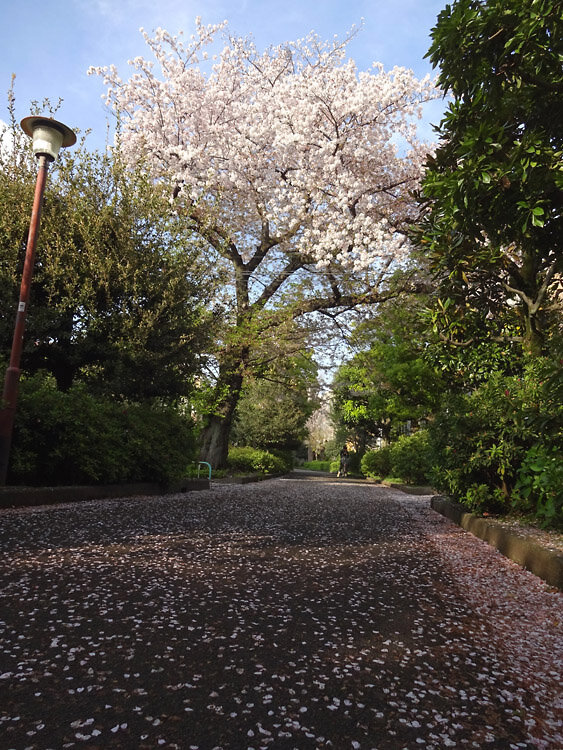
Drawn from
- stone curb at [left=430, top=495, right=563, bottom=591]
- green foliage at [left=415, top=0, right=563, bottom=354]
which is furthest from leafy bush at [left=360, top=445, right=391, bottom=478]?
green foliage at [left=415, top=0, right=563, bottom=354]

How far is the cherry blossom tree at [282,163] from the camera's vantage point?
15.7 metres

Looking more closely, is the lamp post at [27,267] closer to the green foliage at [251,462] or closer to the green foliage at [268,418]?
the green foliage at [251,462]

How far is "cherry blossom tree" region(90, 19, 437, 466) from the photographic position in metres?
15.7

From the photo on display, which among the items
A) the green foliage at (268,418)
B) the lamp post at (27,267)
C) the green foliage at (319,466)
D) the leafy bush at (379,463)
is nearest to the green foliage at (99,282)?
the lamp post at (27,267)

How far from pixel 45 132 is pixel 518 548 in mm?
8241

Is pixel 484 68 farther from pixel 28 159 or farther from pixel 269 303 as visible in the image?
pixel 269 303

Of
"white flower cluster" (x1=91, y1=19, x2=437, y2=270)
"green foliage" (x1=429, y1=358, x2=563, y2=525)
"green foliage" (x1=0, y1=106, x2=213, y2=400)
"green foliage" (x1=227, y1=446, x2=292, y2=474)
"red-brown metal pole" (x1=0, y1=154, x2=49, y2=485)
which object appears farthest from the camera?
"green foliage" (x1=227, y1=446, x2=292, y2=474)

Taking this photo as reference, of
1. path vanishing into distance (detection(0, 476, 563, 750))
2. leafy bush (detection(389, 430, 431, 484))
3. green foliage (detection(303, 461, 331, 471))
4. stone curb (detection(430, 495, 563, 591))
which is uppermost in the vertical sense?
leafy bush (detection(389, 430, 431, 484))

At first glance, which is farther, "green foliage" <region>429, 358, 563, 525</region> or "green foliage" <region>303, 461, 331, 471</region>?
"green foliage" <region>303, 461, 331, 471</region>

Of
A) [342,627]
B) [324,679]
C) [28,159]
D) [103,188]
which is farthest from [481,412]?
[28,159]

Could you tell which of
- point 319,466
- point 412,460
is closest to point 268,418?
point 412,460

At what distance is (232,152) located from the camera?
1620 centimetres

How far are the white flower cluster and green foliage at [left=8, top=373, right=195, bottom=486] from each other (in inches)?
299

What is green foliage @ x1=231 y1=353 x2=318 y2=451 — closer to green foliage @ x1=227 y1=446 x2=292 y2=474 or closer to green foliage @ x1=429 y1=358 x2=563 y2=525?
green foliage @ x1=227 y1=446 x2=292 y2=474
